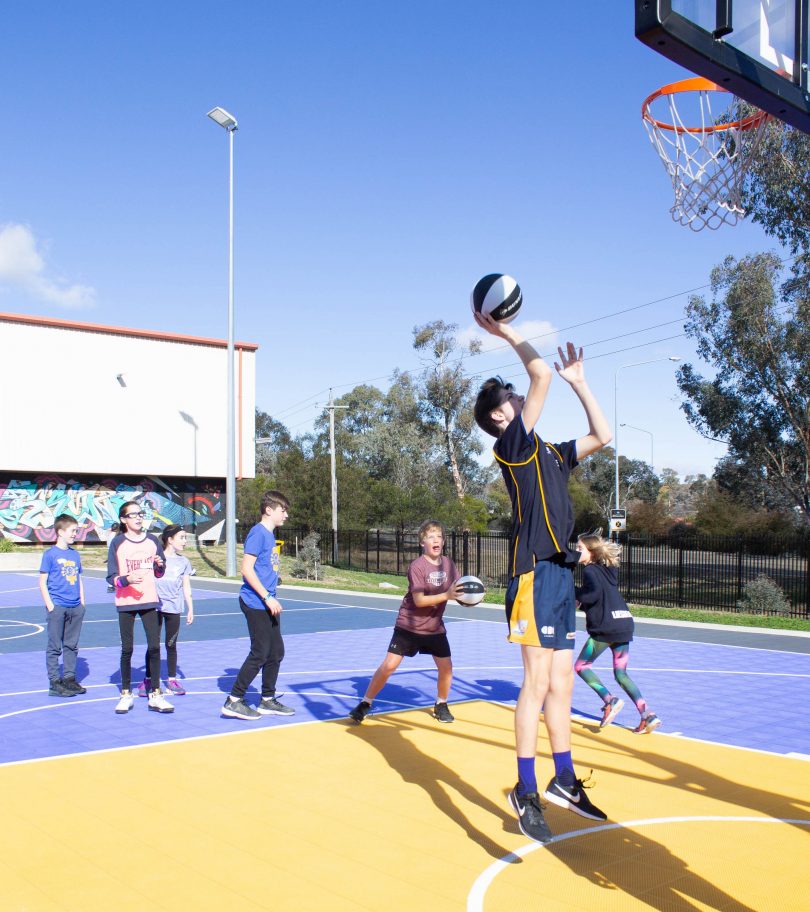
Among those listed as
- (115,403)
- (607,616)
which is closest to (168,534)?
(607,616)

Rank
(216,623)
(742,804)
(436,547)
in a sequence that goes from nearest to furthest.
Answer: (742,804) → (436,547) → (216,623)

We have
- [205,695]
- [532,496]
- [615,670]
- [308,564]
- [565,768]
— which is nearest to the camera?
[532,496]

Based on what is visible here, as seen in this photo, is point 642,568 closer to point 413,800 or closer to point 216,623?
point 216,623

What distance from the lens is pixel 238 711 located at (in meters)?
8.55

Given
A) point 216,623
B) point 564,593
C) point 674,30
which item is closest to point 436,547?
point 564,593

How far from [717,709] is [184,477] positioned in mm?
41515

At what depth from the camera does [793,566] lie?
26078mm

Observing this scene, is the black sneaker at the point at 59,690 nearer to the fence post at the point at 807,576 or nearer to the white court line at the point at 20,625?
the white court line at the point at 20,625

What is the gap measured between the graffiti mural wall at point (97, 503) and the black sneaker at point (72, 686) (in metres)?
32.8

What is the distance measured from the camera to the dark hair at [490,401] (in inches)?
207

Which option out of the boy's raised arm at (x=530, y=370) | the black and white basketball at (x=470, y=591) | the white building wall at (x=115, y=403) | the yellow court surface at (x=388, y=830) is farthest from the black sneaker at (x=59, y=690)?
the white building wall at (x=115, y=403)

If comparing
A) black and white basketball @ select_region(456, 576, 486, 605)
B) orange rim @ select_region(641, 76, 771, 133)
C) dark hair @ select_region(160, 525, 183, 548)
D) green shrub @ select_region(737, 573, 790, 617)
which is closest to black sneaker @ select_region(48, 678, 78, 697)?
dark hair @ select_region(160, 525, 183, 548)

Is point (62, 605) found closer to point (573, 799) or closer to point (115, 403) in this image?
point (573, 799)

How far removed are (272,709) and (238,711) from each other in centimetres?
41
